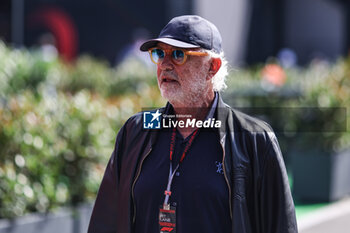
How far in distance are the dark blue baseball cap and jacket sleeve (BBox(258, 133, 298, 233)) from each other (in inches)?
23.9

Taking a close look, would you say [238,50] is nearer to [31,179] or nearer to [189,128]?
[31,179]

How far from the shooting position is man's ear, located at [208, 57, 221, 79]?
2.88 metres

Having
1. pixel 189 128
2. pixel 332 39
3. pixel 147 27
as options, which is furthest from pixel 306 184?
pixel 332 39

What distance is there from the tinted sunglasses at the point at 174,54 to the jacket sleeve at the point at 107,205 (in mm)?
534

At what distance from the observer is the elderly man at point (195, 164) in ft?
8.86

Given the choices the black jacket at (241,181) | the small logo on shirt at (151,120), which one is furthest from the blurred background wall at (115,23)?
the black jacket at (241,181)

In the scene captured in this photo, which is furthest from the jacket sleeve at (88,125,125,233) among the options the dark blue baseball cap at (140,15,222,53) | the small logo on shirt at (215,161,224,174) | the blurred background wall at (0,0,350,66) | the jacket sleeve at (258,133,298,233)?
the blurred background wall at (0,0,350,66)

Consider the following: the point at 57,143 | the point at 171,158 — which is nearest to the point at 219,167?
the point at 171,158

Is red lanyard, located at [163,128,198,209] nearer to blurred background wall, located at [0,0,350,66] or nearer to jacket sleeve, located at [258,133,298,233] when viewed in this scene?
jacket sleeve, located at [258,133,298,233]

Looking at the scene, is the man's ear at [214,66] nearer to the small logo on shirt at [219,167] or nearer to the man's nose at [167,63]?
the man's nose at [167,63]

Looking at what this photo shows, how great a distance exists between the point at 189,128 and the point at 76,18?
20711mm

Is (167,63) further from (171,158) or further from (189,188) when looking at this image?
(189,188)

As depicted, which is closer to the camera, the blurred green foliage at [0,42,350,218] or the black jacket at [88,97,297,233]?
the black jacket at [88,97,297,233]

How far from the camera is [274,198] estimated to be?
274 centimetres
